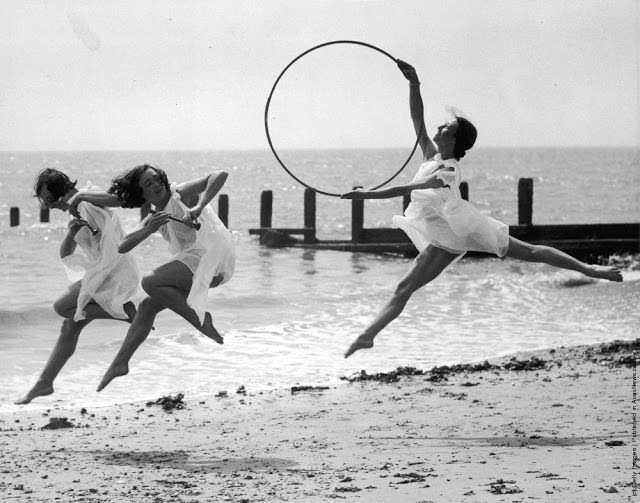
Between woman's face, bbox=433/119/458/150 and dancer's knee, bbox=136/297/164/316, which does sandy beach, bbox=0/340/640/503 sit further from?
woman's face, bbox=433/119/458/150

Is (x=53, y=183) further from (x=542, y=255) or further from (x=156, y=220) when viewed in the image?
(x=542, y=255)

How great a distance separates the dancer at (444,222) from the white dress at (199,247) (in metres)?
1.03

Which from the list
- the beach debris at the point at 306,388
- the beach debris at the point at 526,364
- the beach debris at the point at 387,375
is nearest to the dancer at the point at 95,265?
the beach debris at the point at 306,388

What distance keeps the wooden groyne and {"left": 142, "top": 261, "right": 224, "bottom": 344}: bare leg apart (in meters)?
17.7

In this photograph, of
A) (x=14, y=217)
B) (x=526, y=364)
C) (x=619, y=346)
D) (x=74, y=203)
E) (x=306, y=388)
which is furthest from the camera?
(x=14, y=217)

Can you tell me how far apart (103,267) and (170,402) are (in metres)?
2.35

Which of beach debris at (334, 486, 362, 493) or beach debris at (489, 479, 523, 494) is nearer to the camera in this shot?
beach debris at (489, 479, 523, 494)

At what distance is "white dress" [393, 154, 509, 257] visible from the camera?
7480 millimetres

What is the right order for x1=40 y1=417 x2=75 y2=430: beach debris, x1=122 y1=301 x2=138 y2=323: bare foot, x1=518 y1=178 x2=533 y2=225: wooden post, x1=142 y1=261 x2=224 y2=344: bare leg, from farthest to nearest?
x1=518 y1=178 x2=533 y2=225: wooden post, x1=40 y1=417 x2=75 y2=430: beach debris, x1=122 y1=301 x2=138 y2=323: bare foot, x1=142 y1=261 x2=224 y2=344: bare leg

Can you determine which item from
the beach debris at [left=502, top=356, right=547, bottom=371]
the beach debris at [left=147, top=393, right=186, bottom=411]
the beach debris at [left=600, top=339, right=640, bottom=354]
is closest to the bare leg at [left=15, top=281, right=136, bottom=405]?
the beach debris at [left=147, top=393, right=186, bottom=411]

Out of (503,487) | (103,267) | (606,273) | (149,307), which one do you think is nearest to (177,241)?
(149,307)

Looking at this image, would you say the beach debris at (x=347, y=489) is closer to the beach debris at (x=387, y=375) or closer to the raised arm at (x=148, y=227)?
the raised arm at (x=148, y=227)

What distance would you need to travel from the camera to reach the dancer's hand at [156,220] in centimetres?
694

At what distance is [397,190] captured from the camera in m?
7.00
